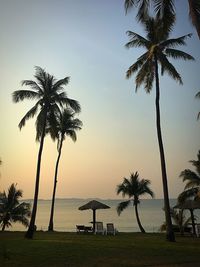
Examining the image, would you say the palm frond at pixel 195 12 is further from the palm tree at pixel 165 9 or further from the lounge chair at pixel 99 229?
the lounge chair at pixel 99 229

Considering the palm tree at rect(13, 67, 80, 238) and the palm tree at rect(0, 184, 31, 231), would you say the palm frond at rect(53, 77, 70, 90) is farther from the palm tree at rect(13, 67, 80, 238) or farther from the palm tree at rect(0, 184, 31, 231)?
the palm tree at rect(0, 184, 31, 231)

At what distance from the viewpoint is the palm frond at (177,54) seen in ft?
87.5

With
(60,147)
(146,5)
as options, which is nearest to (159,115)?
(146,5)

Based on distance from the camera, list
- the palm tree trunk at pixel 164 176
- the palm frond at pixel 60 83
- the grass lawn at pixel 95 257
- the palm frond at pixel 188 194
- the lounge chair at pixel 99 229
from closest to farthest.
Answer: the grass lawn at pixel 95 257 < the palm tree trunk at pixel 164 176 < the palm frond at pixel 60 83 < the lounge chair at pixel 99 229 < the palm frond at pixel 188 194

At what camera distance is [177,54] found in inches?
1057

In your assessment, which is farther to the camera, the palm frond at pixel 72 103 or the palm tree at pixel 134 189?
the palm tree at pixel 134 189

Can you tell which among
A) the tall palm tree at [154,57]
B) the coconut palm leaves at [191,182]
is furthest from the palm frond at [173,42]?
the coconut palm leaves at [191,182]

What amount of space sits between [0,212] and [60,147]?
9.37 m

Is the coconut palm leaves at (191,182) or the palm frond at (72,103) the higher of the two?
the palm frond at (72,103)

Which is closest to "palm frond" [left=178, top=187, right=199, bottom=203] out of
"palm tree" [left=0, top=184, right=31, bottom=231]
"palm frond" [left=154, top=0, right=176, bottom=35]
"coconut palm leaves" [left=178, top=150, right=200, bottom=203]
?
"coconut palm leaves" [left=178, top=150, right=200, bottom=203]

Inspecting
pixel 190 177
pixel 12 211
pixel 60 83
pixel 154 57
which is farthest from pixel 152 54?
pixel 12 211

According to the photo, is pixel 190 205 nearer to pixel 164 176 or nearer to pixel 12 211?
pixel 164 176

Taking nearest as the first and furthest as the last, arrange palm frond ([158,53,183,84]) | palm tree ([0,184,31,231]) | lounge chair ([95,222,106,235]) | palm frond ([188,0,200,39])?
1. palm frond ([188,0,200,39])
2. palm frond ([158,53,183,84])
3. lounge chair ([95,222,106,235])
4. palm tree ([0,184,31,231])

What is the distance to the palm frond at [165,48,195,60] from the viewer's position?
1050 inches
